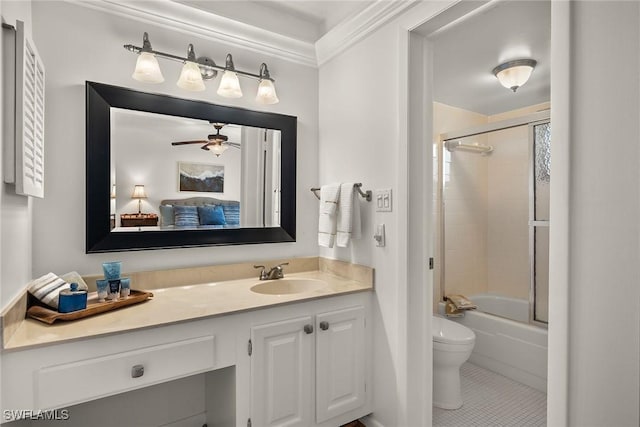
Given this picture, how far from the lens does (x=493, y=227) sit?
12.2ft

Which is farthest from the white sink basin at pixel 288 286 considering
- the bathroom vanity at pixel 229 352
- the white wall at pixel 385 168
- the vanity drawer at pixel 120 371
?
the vanity drawer at pixel 120 371

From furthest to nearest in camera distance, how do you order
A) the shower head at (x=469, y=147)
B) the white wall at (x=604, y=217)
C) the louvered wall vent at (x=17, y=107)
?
the shower head at (x=469, y=147), the louvered wall vent at (x=17, y=107), the white wall at (x=604, y=217)

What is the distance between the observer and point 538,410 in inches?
85.7

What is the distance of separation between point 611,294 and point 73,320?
1.83m

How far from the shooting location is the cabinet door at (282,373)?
156 centimetres

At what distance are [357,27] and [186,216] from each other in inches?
56.2

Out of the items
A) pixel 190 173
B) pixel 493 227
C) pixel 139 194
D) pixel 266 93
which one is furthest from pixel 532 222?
pixel 139 194

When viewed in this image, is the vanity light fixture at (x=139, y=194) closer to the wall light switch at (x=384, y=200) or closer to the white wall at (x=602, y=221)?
the wall light switch at (x=384, y=200)

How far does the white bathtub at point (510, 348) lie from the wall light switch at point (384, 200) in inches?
63.9

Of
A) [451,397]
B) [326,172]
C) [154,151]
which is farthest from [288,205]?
[451,397]

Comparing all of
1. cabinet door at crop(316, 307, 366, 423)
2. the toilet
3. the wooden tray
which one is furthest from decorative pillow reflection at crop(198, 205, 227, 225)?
the toilet

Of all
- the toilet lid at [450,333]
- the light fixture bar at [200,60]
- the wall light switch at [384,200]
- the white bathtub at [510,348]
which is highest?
the light fixture bar at [200,60]

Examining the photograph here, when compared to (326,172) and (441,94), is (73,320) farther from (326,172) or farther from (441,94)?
(441,94)

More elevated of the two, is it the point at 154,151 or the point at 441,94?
the point at 441,94
